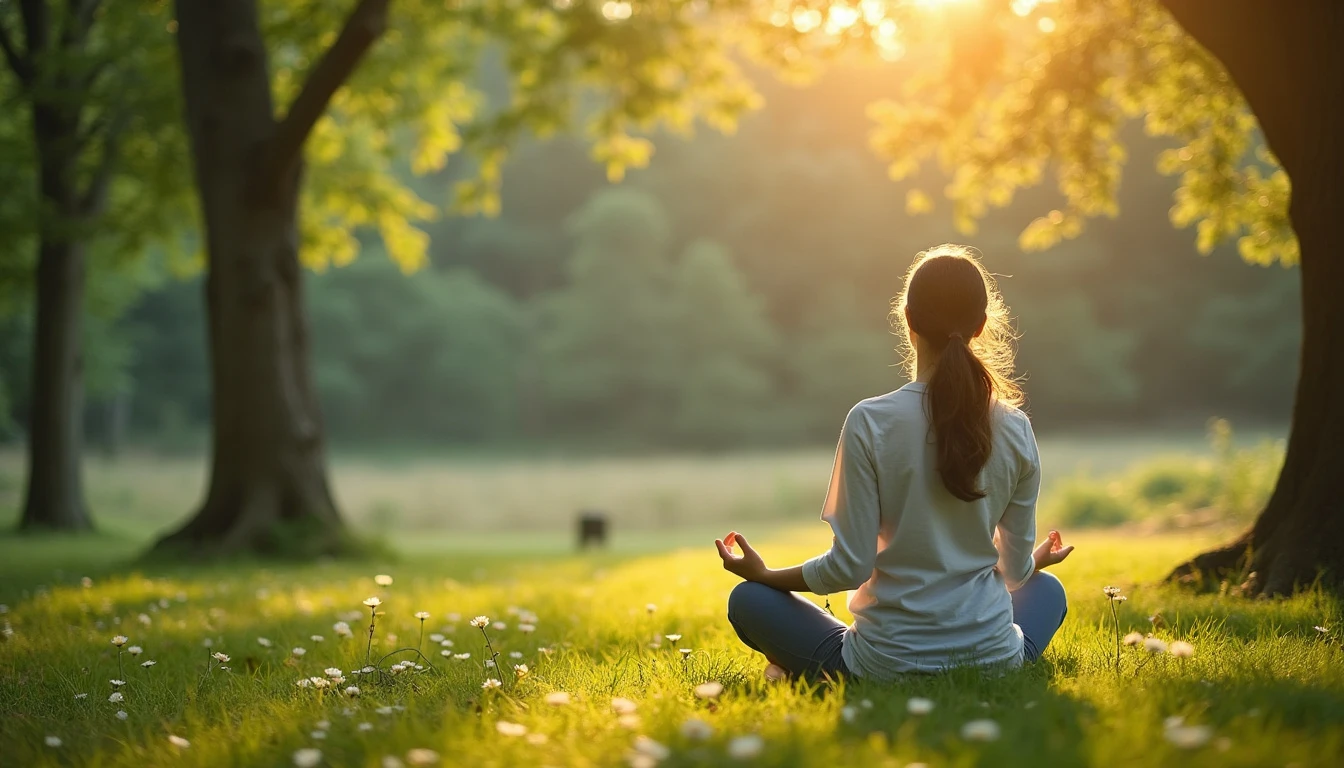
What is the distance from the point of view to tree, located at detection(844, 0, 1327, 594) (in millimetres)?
5098

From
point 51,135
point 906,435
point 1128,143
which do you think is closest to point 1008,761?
point 906,435

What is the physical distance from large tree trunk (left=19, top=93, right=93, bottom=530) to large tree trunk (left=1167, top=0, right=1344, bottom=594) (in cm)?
1514

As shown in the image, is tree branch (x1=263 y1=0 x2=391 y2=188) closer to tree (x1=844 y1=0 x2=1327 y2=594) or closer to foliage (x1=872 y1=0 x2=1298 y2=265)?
tree (x1=844 y1=0 x2=1327 y2=594)

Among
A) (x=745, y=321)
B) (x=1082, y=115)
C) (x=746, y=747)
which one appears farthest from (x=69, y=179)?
(x=745, y=321)

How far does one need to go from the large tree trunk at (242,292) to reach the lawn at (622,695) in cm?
422

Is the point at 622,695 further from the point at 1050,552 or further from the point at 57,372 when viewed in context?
Result: the point at 57,372

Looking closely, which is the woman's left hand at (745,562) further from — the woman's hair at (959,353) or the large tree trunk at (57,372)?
the large tree trunk at (57,372)

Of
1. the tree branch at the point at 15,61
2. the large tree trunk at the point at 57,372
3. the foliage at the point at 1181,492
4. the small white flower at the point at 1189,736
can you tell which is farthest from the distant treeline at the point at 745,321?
the small white flower at the point at 1189,736

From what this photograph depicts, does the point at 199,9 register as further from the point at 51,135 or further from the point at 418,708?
the point at 418,708

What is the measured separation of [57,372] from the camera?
15.5m

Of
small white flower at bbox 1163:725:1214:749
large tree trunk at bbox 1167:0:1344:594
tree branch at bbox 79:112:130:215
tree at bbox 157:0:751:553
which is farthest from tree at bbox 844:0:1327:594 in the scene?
tree branch at bbox 79:112:130:215

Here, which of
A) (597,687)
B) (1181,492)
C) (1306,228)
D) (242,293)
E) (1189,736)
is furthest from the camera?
(1181,492)

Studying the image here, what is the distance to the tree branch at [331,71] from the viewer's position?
918 centimetres

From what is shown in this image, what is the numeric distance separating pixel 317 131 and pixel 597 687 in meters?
13.1
